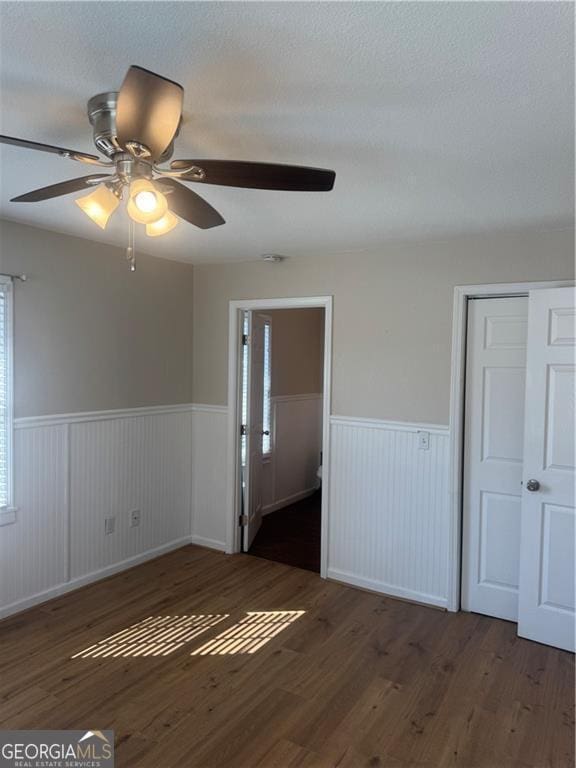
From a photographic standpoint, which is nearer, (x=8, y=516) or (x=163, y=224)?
(x=163, y=224)

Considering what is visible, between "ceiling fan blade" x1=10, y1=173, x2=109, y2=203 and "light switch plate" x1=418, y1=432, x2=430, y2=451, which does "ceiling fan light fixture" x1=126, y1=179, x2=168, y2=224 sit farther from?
"light switch plate" x1=418, y1=432, x2=430, y2=451

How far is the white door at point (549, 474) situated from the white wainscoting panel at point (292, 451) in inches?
115

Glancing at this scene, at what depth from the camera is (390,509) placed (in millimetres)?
3584

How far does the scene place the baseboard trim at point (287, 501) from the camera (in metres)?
5.54

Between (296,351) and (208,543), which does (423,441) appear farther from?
(296,351)

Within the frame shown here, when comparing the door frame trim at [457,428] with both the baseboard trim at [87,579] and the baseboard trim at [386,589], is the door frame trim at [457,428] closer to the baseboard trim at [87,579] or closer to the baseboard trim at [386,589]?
the baseboard trim at [386,589]

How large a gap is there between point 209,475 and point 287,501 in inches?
65.6

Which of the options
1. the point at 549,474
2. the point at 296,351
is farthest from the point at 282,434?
the point at 549,474

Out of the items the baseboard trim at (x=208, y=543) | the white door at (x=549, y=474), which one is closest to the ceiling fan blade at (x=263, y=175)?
the white door at (x=549, y=474)

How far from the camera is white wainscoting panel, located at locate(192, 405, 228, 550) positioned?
436 cm

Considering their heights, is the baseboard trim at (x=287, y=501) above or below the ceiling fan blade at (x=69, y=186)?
below

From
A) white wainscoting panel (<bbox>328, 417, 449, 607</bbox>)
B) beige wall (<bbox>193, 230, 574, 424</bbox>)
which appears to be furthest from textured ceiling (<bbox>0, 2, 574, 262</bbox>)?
white wainscoting panel (<bbox>328, 417, 449, 607</bbox>)

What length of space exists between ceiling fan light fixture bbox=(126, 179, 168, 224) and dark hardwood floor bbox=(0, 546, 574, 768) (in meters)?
2.05

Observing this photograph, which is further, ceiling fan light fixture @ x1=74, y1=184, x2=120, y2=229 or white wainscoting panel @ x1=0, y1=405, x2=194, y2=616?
white wainscoting panel @ x1=0, y1=405, x2=194, y2=616
